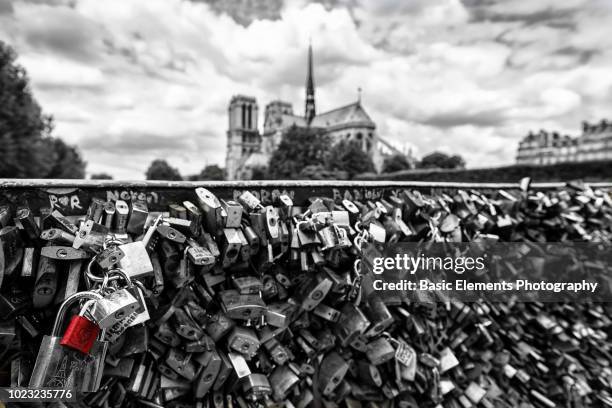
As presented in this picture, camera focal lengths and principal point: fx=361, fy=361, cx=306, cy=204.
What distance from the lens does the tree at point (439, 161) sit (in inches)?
3098

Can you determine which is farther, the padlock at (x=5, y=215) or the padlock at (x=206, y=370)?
the padlock at (x=206, y=370)

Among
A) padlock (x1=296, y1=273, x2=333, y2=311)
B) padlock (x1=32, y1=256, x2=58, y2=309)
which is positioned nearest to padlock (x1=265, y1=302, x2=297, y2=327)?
padlock (x1=296, y1=273, x2=333, y2=311)

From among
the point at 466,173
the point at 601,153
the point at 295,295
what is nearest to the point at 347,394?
the point at 295,295

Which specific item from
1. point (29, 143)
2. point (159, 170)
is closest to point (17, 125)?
point (29, 143)

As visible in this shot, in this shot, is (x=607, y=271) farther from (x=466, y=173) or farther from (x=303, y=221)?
(x=466, y=173)

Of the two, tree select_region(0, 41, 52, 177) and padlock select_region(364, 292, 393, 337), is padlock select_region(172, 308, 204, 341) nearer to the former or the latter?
padlock select_region(364, 292, 393, 337)

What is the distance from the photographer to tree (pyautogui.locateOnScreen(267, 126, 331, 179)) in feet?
177

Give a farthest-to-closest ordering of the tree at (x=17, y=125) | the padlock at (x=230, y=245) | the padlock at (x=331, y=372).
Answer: the tree at (x=17, y=125) < the padlock at (x=331, y=372) < the padlock at (x=230, y=245)

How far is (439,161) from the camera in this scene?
79562 mm

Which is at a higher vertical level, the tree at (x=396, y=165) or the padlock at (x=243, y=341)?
the tree at (x=396, y=165)

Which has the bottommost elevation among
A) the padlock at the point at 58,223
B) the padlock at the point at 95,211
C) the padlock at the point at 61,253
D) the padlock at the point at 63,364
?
the padlock at the point at 63,364

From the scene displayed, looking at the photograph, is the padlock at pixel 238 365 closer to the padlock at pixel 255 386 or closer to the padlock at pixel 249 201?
the padlock at pixel 255 386

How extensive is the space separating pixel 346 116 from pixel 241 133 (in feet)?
129

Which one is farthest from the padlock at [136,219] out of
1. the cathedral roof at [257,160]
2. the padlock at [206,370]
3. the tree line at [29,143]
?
the cathedral roof at [257,160]
